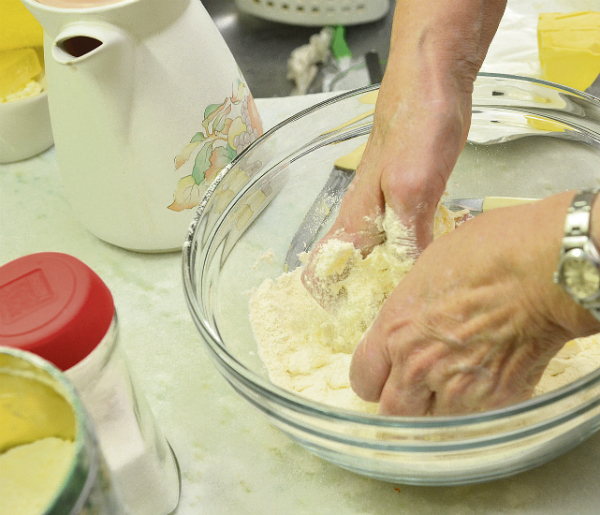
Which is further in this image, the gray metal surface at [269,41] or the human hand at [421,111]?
the gray metal surface at [269,41]

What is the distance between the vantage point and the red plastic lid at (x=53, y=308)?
40 cm

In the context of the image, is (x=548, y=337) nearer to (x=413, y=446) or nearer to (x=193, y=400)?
(x=413, y=446)

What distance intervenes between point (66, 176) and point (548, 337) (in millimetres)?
576

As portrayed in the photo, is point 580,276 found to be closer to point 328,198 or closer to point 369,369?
point 369,369

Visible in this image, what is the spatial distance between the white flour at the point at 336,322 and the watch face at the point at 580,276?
21 centimetres

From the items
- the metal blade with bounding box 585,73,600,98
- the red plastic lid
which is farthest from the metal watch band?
the metal blade with bounding box 585,73,600,98

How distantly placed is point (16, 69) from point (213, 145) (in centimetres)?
41

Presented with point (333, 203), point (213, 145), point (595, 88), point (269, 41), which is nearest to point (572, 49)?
point (595, 88)

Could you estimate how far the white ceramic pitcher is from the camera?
1.90 feet

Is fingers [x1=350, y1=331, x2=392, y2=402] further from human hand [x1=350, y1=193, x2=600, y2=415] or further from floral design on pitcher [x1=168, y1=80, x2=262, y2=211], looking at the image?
floral design on pitcher [x1=168, y1=80, x2=262, y2=211]

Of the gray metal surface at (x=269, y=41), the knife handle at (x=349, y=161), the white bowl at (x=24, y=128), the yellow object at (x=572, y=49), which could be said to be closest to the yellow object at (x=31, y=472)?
the knife handle at (x=349, y=161)

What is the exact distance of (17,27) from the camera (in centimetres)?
90

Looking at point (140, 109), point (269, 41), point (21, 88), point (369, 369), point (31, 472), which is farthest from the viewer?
point (269, 41)

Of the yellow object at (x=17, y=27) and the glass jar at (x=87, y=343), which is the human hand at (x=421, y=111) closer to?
the glass jar at (x=87, y=343)
